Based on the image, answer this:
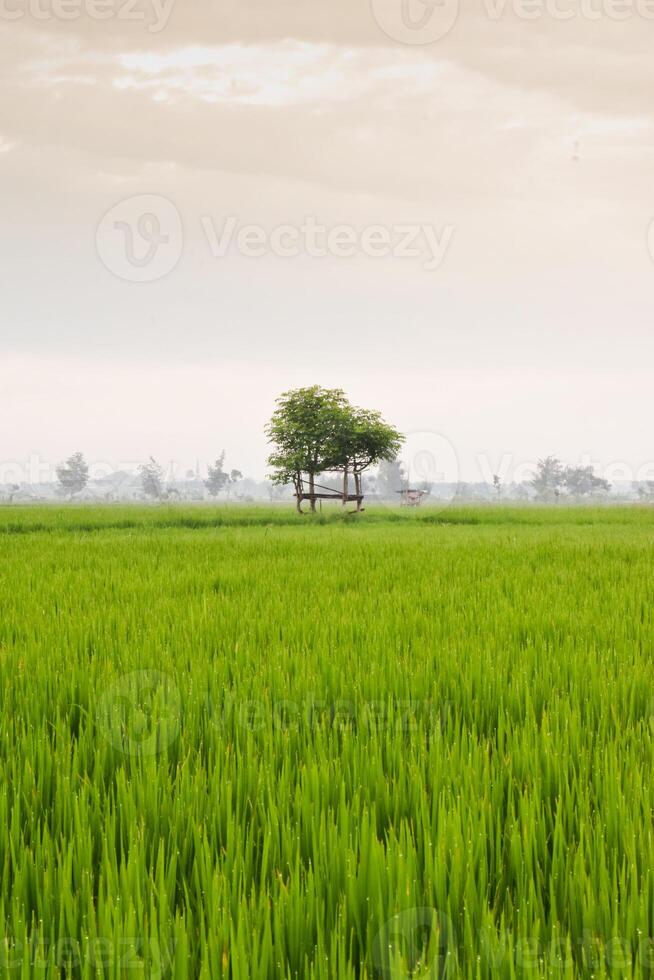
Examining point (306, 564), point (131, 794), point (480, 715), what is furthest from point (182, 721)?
point (306, 564)

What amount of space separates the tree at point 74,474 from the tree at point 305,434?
10419 cm

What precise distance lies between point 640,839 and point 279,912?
29.5 inches

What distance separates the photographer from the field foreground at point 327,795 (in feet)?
3.23

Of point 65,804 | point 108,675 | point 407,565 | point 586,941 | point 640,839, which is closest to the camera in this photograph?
point 586,941

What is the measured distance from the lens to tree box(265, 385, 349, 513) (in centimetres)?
2341

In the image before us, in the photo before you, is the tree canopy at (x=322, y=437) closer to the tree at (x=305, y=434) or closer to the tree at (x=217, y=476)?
the tree at (x=305, y=434)

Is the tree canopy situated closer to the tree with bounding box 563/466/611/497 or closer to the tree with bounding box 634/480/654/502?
the tree with bounding box 634/480/654/502

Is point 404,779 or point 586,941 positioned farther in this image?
point 404,779

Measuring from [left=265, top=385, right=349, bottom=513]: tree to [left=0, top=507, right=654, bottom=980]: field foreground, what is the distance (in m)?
19.8

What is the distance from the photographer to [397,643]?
115 inches

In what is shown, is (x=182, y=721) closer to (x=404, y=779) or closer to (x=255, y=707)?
(x=255, y=707)

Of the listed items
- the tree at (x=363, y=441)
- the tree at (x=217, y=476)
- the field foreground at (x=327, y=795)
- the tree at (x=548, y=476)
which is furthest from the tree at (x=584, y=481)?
the field foreground at (x=327, y=795)

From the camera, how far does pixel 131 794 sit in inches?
56.4

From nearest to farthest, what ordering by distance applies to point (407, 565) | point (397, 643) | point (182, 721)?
point (182, 721)
point (397, 643)
point (407, 565)
